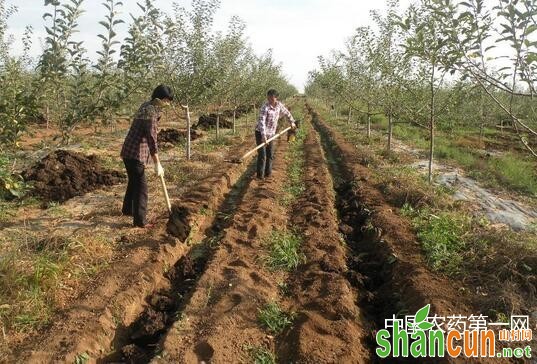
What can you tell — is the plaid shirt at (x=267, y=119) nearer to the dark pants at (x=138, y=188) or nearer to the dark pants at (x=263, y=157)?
the dark pants at (x=263, y=157)

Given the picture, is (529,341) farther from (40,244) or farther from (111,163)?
(111,163)

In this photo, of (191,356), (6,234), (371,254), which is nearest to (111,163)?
(6,234)

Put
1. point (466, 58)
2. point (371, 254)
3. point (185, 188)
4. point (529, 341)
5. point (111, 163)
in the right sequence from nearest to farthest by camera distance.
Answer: point (529, 341) < point (466, 58) < point (371, 254) < point (185, 188) < point (111, 163)

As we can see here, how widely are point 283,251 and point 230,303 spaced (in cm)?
133

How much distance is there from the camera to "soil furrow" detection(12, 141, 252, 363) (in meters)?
3.56

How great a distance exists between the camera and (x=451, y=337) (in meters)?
3.80

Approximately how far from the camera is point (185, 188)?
863 cm

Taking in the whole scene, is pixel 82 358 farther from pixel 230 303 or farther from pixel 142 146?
pixel 142 146

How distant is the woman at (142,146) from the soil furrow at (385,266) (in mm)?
3070

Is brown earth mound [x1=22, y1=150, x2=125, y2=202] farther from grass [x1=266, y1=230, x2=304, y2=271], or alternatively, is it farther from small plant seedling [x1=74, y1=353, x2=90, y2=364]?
small plant seedling [x1=74, y1=353, x2=90, y2=364]

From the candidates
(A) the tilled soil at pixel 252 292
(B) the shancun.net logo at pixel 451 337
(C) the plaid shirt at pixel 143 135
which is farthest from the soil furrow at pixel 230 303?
(C) the plaid shirt at pixel 143 135

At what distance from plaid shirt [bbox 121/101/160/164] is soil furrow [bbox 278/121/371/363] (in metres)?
2.52

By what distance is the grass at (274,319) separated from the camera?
4.03 m

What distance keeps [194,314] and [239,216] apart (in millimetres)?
2750
